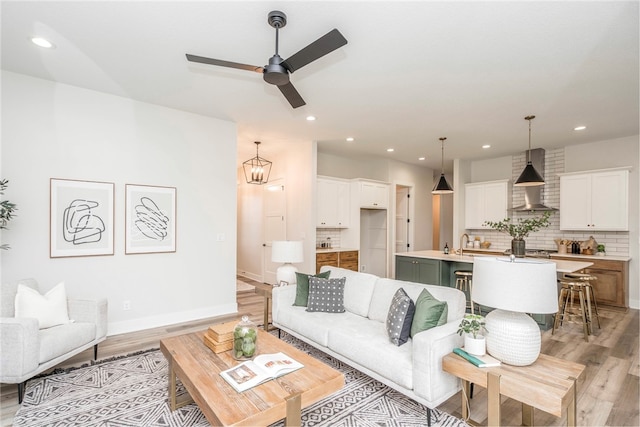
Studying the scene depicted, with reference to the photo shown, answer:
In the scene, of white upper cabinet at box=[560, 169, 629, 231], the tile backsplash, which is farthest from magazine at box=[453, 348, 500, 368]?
the tile backsplash

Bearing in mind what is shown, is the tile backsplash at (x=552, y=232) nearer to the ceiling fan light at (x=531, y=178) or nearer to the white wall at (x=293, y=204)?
the ceiling fan light at (x=531, y=178)

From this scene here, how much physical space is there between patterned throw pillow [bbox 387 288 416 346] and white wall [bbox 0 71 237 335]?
299 cm

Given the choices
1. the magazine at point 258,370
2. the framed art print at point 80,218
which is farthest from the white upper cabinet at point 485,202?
the framed art print at point 80,218

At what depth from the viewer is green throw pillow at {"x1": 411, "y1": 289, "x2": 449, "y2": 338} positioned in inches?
92.0

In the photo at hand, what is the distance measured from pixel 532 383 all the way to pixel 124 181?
436 centimetres

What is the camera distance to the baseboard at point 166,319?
3809 mm

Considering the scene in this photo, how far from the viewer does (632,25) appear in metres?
2.33

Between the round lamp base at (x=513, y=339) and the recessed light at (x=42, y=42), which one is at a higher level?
the recessed light at (x=42, y=42)

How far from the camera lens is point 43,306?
2725 millimetres

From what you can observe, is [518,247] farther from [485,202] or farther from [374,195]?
[374,195]

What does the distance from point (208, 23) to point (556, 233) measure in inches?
270

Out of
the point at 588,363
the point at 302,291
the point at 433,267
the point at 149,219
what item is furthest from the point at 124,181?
the point at 588,363

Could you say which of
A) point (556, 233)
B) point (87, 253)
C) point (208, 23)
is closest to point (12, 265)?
point (87, 253)

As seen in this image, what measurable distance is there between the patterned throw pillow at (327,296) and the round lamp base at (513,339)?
1587 millimetres
